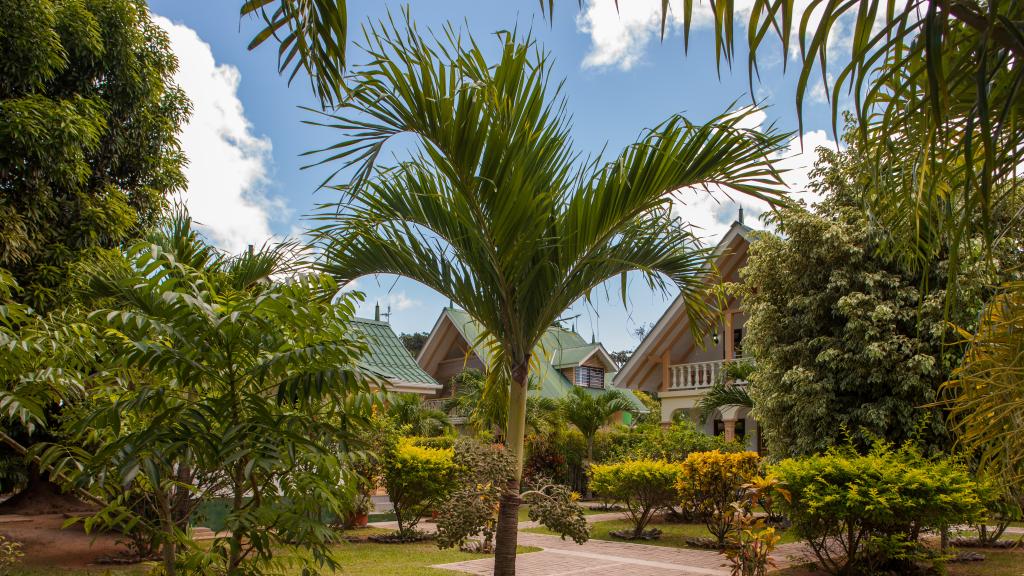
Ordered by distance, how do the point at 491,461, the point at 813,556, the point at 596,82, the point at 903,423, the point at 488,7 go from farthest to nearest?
1. the point at 903,423
2. the point at 813,556
3. the point at 491,461
4. the point at 596,82
5. the point at 488,7

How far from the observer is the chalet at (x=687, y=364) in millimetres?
19547

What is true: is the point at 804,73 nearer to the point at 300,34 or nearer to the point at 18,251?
the point at 300,34

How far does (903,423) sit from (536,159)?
9.15 m

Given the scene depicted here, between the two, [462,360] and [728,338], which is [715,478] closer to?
[728,338]

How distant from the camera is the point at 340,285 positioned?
6.36 metres

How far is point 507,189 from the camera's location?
530 centimetres

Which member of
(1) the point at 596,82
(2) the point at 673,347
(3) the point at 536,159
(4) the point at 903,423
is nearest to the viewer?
(1) the point at 596,82

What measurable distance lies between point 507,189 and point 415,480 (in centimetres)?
828

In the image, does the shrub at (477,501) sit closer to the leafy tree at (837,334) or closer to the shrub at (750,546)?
the shrub at (750,546)

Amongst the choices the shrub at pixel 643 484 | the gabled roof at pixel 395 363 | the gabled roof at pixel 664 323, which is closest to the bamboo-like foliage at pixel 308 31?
the shrub at pixel 643 484

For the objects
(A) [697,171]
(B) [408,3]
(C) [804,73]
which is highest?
(B) [408,3]

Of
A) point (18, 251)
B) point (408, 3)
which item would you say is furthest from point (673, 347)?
point (408, 3)

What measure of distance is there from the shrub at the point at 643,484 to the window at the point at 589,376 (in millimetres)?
17785

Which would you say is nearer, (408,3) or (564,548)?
(408,3)
